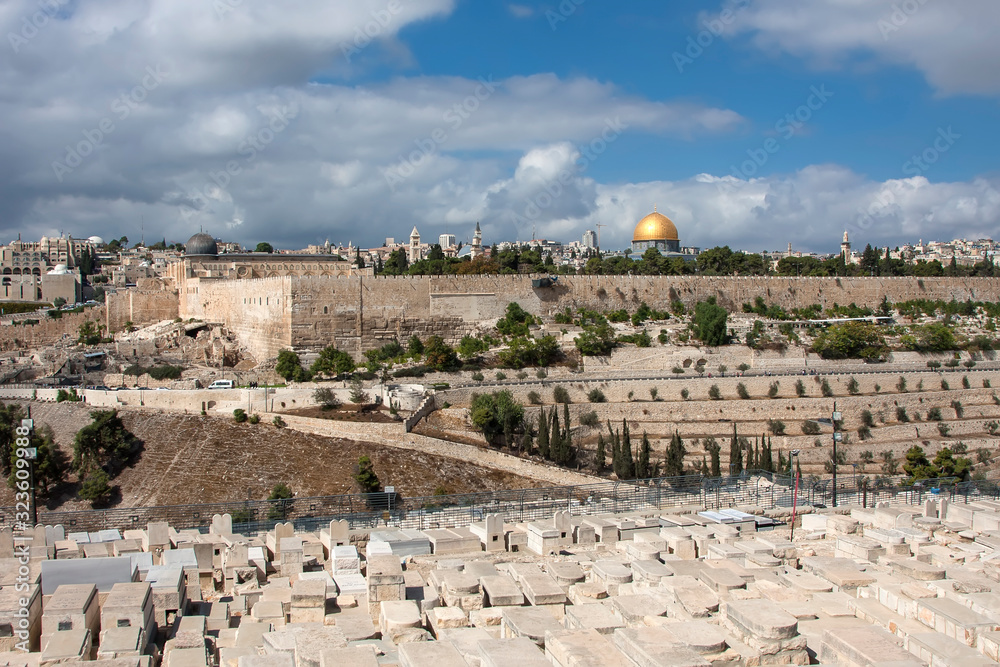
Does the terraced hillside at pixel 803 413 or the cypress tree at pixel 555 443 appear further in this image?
the terraced hillside at pixel 803 413

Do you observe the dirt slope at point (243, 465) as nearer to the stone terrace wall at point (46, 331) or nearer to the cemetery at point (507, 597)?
the cemetery at point (507, 597)

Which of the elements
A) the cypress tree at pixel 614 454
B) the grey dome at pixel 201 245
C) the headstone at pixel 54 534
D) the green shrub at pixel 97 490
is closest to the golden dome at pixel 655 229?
the grey dome at pixel 201 245

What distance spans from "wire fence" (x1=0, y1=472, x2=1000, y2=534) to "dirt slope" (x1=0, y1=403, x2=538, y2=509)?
2.60 meters

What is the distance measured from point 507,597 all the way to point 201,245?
3964 centimetres

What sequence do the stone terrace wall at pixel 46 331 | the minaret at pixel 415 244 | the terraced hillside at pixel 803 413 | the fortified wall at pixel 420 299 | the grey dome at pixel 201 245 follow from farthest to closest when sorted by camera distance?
1. the minaret at pixel 415 244
2. the grey dome at pixel 201 245
3. the stone terrace wall at pixel 46 331
4. the fortified wall at pixel 420 299
5. the terraced hillside at pixel 803 413

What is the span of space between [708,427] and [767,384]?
367 centimetres

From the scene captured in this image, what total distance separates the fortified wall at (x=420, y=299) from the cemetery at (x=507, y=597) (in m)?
19.9

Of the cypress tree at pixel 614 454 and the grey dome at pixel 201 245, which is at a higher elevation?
the grey dome at pixel 201 245

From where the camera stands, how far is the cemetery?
6652 mm

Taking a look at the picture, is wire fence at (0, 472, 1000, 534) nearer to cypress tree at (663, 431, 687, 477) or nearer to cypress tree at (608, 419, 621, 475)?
cypress tree at (663, 431, 687, 477)

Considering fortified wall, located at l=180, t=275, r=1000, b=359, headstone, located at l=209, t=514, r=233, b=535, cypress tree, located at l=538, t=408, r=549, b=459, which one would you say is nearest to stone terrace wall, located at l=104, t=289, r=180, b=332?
fortified wall, located at l=180, t=275, r=1000, b=359

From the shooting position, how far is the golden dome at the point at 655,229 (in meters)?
59.7

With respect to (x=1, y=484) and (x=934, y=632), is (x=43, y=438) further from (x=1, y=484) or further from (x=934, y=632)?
(x=934, y=632)

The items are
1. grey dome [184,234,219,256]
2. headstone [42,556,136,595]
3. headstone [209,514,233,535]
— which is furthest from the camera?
grey dome [184,234,219,256]
